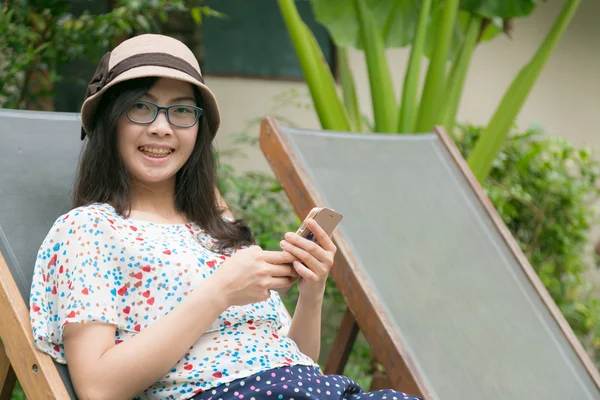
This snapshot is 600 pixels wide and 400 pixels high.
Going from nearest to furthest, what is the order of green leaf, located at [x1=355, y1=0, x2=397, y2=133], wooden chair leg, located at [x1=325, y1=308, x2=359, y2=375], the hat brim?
the hat brim < wooden chair leg, located at [x1=325, y1=308, x2=359, y2=375] < green leaf, located at [x1=355, y1=0, x2=397, y2=133]

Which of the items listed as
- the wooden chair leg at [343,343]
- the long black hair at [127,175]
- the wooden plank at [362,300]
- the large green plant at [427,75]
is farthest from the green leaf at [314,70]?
the long black hair at [127,175]

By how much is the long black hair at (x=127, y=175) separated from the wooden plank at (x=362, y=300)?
25cm

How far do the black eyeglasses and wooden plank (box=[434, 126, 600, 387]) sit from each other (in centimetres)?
123

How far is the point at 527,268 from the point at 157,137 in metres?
1.36

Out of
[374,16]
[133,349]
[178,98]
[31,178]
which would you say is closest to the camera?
[133,349]

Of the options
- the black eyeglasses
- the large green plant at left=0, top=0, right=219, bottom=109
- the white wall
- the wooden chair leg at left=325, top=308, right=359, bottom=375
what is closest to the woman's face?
the black eyeglasses

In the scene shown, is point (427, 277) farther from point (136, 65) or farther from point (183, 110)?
point (136, 65)

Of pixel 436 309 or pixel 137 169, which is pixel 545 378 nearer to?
pixel 436 309

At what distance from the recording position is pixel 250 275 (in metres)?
Result: 1.74

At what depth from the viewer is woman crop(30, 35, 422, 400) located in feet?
5.52

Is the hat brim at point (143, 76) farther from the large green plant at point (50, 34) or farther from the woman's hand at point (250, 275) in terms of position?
the large green plant at point (50, 34)

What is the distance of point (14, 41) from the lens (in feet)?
11.3

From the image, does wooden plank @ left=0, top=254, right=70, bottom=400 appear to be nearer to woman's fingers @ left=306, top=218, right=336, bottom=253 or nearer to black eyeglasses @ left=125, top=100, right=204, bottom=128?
black eyeglasses @ left=125, top=100, right=204, bottom=128

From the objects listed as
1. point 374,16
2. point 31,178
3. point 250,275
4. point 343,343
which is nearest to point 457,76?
point 374,16
